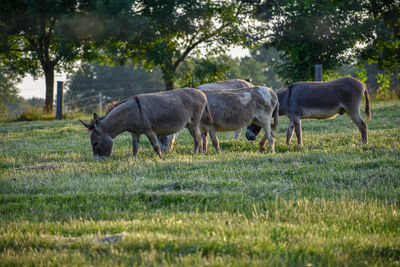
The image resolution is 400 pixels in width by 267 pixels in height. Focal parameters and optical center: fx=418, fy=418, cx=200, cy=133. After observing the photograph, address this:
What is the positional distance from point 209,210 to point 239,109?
17.1 ft

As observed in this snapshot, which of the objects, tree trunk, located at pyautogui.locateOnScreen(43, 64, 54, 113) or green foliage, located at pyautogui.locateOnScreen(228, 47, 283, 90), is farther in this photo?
green foliage, located at pyautogui.locateOnScreen(228, 47, 283, 90)

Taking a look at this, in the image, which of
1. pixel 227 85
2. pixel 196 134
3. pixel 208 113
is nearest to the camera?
pixel 196 134

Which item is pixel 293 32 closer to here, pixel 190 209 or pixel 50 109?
pixel 50 109

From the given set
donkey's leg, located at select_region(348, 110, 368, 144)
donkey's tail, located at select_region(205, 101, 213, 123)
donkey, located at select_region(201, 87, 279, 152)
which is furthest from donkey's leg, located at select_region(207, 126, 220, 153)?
donkey's leg, located at select_region(348, 110, 368, 144)

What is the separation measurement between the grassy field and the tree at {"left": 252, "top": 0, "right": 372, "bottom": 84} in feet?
50.8

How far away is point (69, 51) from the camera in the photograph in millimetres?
24516

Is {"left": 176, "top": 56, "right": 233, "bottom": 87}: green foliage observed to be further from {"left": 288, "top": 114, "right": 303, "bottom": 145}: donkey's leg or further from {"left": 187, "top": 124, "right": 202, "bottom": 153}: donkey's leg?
{"left": 187, "top": 124, "right": 202, "bottom": 153}: donkey's leg

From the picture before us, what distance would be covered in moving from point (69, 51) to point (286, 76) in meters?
12.9

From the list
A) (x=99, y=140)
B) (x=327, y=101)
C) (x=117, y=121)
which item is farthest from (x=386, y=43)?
(x=99, y=140)

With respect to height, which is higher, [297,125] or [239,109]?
[239,109]

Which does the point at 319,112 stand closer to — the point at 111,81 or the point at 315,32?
the point at 315,32

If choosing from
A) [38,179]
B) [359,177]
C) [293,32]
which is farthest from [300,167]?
[293,32]

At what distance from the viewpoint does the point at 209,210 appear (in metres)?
5.10

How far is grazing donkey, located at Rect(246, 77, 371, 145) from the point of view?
10.3 meters
